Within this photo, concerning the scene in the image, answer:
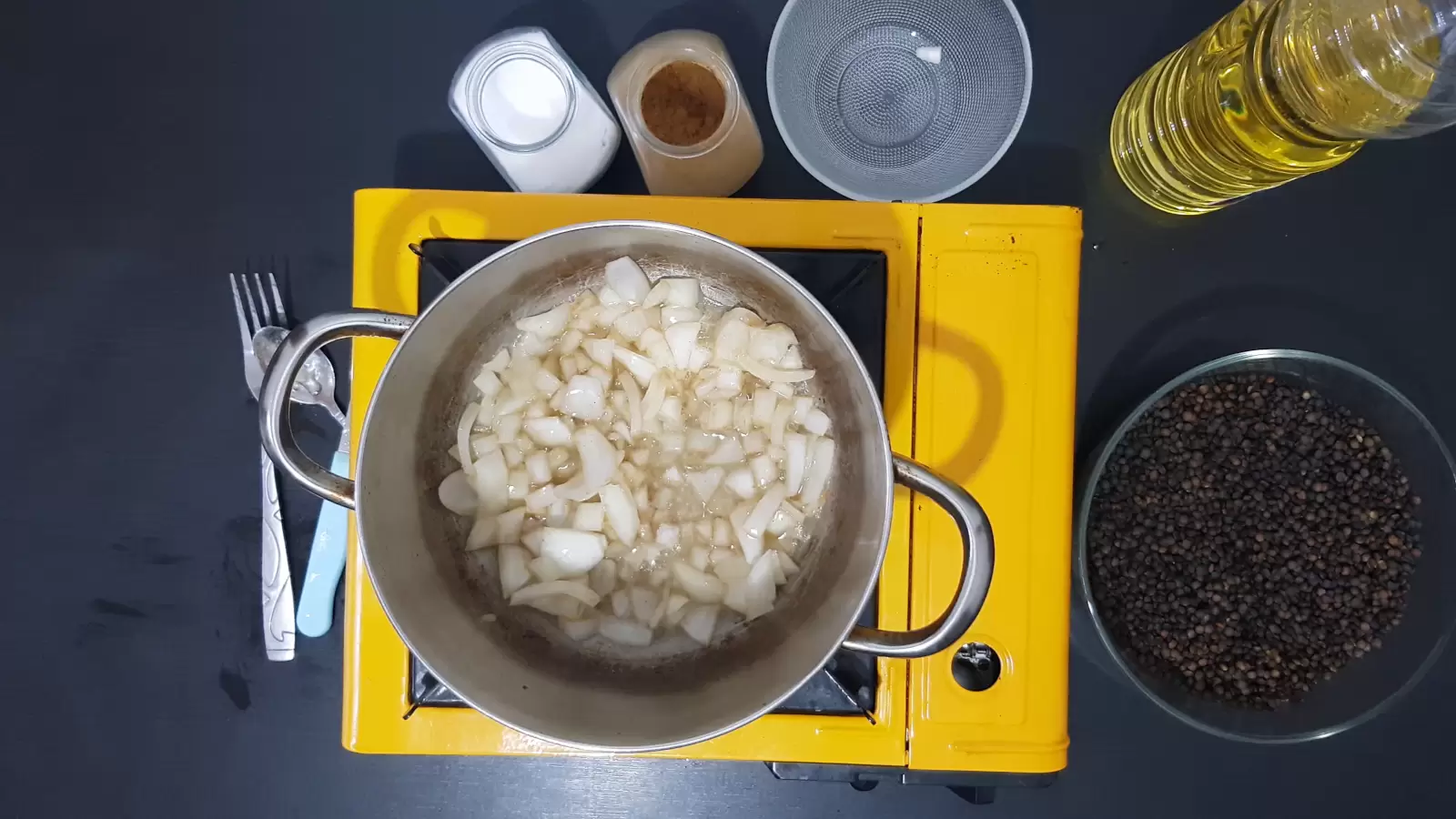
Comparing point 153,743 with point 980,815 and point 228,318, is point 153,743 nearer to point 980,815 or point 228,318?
point 228,318

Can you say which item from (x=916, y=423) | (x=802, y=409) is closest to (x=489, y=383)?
(x=802, y=409)

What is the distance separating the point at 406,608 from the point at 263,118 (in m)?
0.57

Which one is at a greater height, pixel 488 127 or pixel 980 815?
pixel 488 127

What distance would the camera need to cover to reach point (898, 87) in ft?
2.79

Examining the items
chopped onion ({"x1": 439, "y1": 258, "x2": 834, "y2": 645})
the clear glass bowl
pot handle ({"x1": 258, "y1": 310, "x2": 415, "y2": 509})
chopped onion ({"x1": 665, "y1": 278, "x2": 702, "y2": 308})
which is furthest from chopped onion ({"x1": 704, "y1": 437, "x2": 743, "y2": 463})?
the clear glass bowl

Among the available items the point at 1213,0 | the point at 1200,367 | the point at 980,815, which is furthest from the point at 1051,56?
the point at 980,815

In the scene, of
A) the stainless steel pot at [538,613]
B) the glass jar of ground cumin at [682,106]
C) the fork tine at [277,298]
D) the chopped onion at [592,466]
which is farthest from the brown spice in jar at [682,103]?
the fork tine at [277,298]

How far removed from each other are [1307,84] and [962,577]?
1.57 feet

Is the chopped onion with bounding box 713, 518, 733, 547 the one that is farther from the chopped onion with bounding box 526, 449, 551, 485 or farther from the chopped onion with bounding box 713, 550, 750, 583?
the chopped onion with bounding box 526, 449, 551, 485

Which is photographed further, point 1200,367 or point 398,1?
point 398,1

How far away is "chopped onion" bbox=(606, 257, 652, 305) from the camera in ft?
2.00

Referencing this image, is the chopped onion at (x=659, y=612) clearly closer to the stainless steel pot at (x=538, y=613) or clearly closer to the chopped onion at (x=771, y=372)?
the stainless steel pot at (x=538, y=613)

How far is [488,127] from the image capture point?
29.9 inches

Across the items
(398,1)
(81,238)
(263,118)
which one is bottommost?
(81,238)
